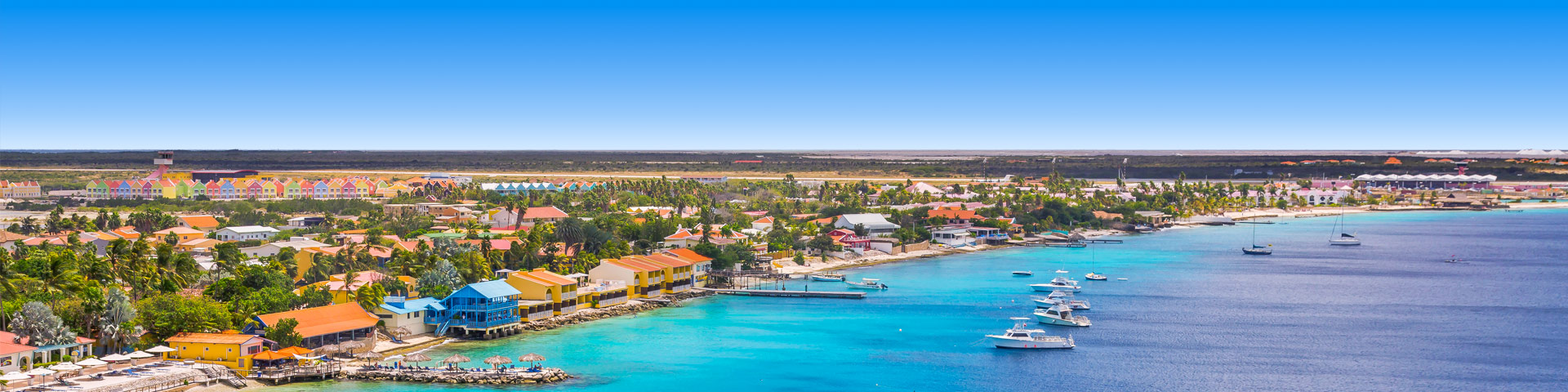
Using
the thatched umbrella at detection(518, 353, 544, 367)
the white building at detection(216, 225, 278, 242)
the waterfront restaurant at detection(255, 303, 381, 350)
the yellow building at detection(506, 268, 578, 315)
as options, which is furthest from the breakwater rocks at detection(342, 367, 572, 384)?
the white building at detection(216, 225, 278, 242)

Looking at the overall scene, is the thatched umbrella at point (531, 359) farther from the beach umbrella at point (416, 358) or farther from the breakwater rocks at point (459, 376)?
the beach umbrella at point (416, 358)

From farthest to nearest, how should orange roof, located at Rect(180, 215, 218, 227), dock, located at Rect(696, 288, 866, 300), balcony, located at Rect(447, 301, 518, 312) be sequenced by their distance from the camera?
orange roof, located at Rect(180, 215, 218, 227)
dock, located at Rect(696, 288, 866, 300)
balcony, located at Rect(447, 301, 518, 312)

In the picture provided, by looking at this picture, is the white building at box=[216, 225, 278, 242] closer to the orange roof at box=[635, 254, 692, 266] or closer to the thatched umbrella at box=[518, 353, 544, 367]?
the orange roof at box=[635, 254, 692, 266]

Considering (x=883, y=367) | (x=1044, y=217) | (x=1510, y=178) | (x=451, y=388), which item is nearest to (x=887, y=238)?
(x=1044, y=217)

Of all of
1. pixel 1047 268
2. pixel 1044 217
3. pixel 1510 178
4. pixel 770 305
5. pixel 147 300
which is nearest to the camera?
pixel 147 300

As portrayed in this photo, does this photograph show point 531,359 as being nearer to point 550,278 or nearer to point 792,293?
point 550,278

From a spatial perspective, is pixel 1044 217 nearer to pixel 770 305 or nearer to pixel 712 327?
pixel 770 305

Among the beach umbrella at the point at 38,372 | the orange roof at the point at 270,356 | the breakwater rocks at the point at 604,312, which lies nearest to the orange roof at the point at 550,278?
the breakwater rocks at the point at 604,312
